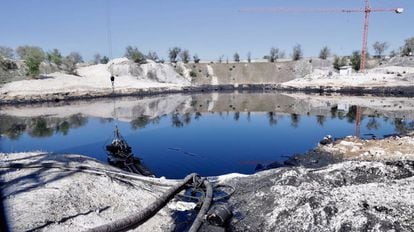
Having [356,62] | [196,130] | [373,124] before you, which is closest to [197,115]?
[196,130]

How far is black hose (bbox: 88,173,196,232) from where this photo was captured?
8.80 m

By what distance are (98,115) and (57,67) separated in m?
58.1

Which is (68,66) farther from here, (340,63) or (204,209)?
(204,209)

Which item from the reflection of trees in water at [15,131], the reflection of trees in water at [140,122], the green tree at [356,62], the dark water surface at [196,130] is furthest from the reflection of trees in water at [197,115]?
the green tree at [356,62]

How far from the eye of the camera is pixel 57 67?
95250 mm

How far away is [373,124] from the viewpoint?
119ft

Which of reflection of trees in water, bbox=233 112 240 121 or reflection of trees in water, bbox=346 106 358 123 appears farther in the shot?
reflection of trees in water, bbox=233 112 240 121

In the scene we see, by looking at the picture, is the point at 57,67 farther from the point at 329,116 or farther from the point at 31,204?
the point at 31,204

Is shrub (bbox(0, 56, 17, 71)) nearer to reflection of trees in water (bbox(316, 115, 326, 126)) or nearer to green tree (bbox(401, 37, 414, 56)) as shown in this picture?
reflection of trees in water (bbox(316, 115, 326, 126))

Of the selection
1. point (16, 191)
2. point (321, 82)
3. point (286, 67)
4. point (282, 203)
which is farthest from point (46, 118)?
point (286, 67)

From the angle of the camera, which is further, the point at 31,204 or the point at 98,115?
the point at 98,115

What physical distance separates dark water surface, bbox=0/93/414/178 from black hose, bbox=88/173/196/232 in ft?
22.0

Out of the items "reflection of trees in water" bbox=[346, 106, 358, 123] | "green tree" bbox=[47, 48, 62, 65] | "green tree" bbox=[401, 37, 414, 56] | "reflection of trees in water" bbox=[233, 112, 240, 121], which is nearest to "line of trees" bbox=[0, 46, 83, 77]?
"green tree" bbox=[47, 48, 62, 65]

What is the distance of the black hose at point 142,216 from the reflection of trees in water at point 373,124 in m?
28.3
